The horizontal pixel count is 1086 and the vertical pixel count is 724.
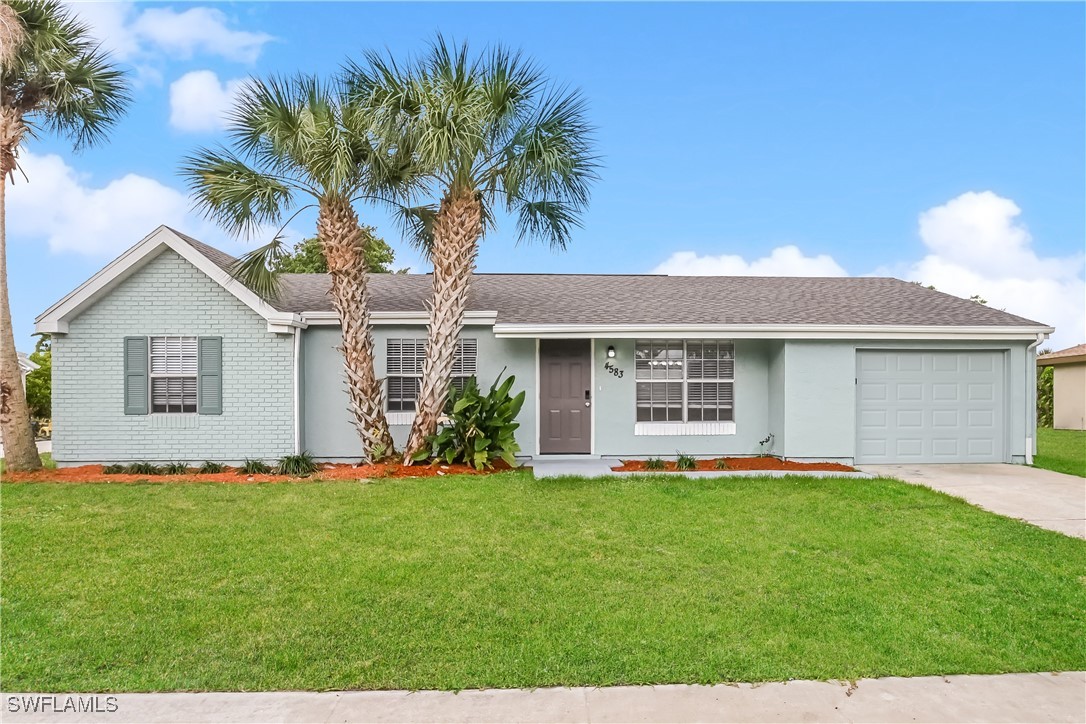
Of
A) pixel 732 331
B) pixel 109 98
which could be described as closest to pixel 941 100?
pixel 732 331

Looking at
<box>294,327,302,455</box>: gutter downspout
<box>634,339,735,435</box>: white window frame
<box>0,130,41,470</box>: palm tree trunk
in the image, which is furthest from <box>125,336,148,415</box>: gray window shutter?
<box>634,339,735,435</box>: white window frame

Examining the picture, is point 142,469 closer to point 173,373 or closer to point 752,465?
point 173,373

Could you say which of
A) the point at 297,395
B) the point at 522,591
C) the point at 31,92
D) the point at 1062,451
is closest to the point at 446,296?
the point at 297,395

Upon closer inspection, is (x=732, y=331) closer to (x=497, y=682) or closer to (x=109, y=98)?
Answer: (x=497, y=682)

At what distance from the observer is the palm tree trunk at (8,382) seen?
10320 millimetres

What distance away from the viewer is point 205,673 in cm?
347

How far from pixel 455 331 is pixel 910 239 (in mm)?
13908

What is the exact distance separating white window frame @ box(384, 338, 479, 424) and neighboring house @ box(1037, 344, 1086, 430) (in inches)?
838

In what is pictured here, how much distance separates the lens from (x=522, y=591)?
15.6 feet

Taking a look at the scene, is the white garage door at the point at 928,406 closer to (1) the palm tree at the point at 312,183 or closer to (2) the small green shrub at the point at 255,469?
(1) the palm tree at the point at 312,183

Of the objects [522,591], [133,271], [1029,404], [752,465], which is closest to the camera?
[522,591]

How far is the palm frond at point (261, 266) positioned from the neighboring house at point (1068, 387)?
24.8 metres

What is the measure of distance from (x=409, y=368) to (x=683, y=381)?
17.2 ft

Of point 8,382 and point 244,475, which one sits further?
point 8,382
